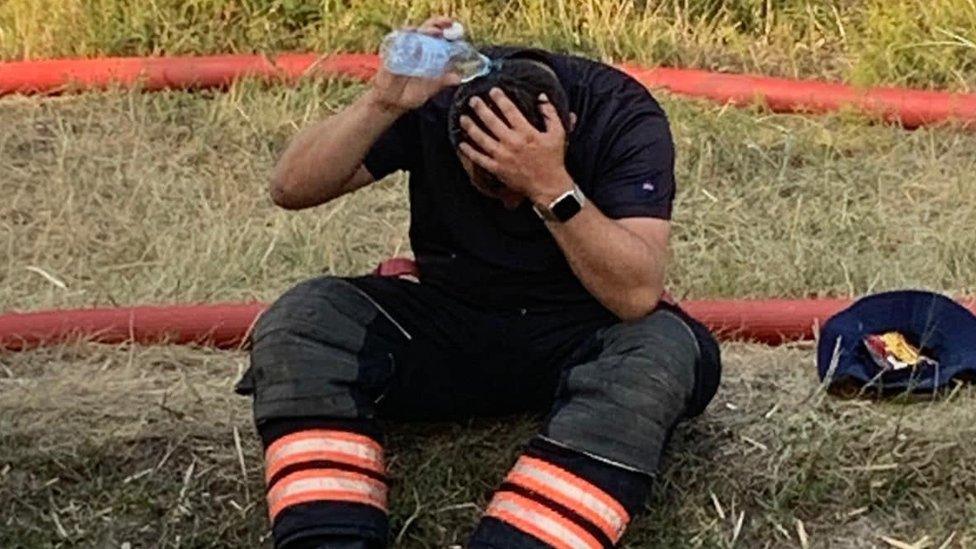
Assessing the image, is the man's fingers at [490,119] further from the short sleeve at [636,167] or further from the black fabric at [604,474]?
the black fabric at [604,474]

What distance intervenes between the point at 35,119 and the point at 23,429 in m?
1.89

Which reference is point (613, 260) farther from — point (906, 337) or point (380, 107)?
point (906, 337)

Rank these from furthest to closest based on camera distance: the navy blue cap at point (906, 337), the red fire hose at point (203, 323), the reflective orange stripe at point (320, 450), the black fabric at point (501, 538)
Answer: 1. the red fire hose at point (203, 323)
2. the navy blue cap at point (906, 337)
3. the reflective orange stripe at point (320, 450)
4. the black fabric at point (501, 538)

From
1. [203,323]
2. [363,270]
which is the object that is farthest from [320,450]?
[363,270]

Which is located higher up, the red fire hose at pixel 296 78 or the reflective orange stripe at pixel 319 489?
the reflective orange stripe at pixel 319 489

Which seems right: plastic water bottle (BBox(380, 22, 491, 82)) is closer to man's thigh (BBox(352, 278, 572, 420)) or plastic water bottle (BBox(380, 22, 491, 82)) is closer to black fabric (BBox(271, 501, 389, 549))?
man's thigh (BBox(352, 278, 572, 420))

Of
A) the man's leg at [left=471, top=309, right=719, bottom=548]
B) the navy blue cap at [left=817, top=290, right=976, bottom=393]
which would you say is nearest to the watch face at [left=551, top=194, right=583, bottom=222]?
the man's leg at [left=471, top=309, right=719, bottom=548]

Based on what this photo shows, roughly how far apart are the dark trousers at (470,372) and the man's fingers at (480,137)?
350 mm

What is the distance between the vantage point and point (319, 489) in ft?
7.79

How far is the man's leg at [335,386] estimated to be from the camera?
2.37m

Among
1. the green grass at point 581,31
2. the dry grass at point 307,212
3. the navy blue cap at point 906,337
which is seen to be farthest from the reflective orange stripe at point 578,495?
the green grass at point 581,31

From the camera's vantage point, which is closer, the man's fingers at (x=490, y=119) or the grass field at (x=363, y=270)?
the man's fingers at (x=490, y=119)

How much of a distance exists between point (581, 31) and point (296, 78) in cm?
86

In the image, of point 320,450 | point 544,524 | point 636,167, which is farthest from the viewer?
point 636,167
